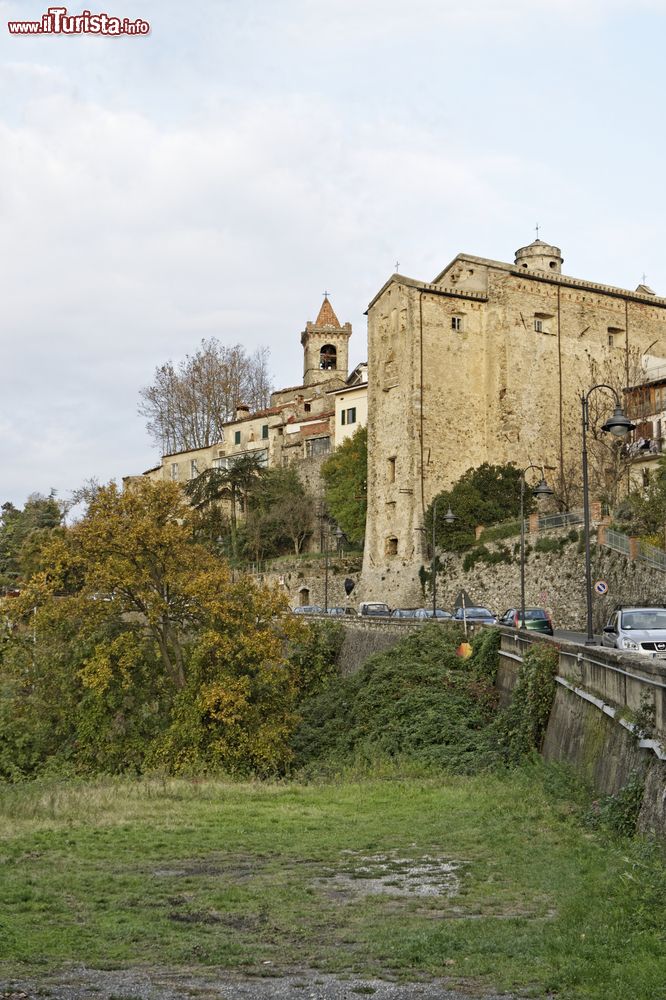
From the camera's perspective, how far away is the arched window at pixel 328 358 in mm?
106875

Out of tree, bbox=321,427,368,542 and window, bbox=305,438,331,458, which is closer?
tree, bbox=321,427,368,542

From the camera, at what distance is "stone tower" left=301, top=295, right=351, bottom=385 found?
106 m

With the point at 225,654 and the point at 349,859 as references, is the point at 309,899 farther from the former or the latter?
the point at 225,654

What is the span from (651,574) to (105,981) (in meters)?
36.9

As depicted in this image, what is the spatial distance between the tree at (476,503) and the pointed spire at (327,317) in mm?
52225

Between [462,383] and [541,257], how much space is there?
20522 mm

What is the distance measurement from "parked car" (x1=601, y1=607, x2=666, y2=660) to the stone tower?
8159cm

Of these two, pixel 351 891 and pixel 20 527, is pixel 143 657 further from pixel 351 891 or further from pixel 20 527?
pixel 20 527

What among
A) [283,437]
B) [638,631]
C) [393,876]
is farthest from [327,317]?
[393,876]

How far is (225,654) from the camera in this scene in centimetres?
3019

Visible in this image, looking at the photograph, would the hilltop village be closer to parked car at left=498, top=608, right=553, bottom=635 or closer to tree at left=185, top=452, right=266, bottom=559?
tree at left=185, top=452, right=266, bottom=559

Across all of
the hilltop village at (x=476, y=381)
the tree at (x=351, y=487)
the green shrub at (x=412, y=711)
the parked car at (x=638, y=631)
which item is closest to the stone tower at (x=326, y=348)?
the tree at (x=351, y=487)

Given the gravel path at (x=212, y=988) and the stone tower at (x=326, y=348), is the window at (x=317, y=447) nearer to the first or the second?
the stone tower at (x=326, y=348)

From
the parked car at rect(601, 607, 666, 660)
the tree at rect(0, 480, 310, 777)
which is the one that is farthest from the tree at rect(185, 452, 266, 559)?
the parked car at rect(601, 607, 666, 660)
